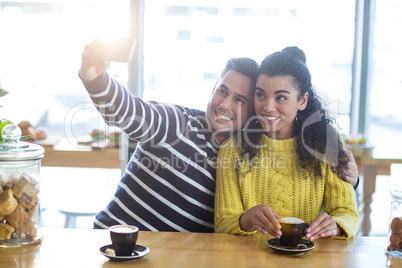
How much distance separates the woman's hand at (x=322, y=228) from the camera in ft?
4.11

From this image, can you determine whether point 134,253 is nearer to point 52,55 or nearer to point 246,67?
point 246,67

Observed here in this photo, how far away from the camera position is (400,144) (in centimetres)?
376

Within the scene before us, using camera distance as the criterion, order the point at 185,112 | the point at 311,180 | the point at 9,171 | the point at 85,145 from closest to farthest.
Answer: the point at 9,171, the point at 311,180, the point at 185,112, the point at 85,145

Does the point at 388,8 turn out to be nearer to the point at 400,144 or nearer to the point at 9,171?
the point at 400,144

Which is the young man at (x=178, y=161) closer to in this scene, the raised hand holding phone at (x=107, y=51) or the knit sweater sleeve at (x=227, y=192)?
the knit sweater sleeve at (x=227, y=192)

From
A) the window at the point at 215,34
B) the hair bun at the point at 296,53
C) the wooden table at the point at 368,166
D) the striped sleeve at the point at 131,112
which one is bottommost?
the wooden table at the point at 368,166

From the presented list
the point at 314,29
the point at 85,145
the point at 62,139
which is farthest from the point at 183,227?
A: the point at 314,29

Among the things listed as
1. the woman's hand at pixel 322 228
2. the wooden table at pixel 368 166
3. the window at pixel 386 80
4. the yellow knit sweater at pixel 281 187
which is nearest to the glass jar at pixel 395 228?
the woman's hand at pixel 322 228

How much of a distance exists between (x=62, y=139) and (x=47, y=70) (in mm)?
616

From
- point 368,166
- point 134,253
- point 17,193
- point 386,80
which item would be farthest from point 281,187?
point 386,80

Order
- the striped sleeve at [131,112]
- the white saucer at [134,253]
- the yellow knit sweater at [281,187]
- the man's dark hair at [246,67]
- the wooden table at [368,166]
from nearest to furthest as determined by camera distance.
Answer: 1. the white saucer at [134,253]
2. the striped sleeve at [131,112]
3. the yellow knit sweater at [281,187]
4. the man's dark hair at [246,67]
5. the wooden table at [368,166]

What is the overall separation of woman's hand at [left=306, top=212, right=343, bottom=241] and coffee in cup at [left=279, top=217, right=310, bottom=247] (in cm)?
8

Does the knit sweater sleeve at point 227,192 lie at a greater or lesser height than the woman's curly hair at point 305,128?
lesser

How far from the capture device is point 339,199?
57.9 inches
